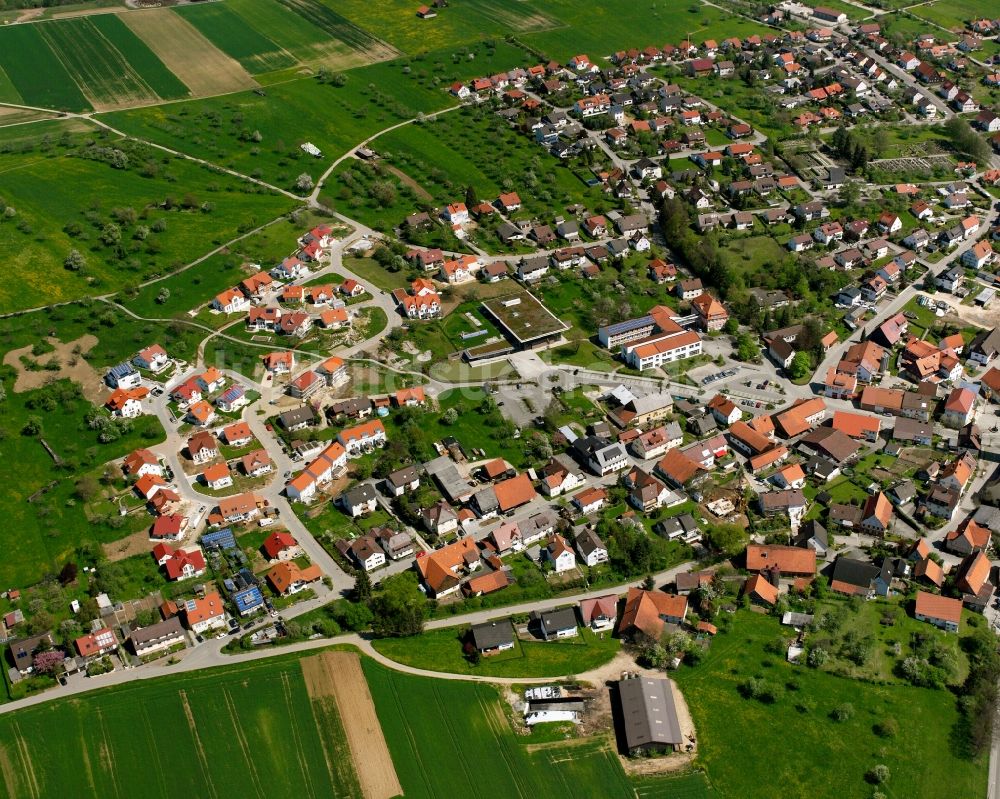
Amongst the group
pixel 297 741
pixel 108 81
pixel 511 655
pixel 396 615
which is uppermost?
pixel 108 81

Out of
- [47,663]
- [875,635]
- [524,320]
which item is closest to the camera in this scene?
[47,663]

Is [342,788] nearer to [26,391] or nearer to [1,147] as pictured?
[26,391]

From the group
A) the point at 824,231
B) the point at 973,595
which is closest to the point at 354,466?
the point at 973,595

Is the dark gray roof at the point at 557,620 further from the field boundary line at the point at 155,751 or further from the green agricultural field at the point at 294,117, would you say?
the green agricultural field at the point at 294,117

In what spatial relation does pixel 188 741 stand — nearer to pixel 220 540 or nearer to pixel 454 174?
pixel 220 540

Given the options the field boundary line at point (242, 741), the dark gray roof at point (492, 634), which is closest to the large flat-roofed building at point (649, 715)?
the dark gray roof at point (492, 634)

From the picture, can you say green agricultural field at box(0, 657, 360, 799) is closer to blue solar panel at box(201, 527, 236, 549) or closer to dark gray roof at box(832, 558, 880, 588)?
blue solar panel at box(201, 527, 236, 549)

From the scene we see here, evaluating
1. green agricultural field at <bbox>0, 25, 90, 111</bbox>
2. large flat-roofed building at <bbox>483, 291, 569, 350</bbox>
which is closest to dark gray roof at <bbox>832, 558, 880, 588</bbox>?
large flat-roofed building at <bbox>483, 291, 569, 350</bbox>

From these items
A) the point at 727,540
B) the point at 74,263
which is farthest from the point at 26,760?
the point at 74,263
